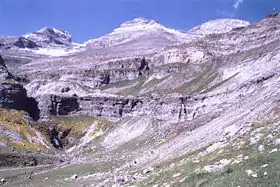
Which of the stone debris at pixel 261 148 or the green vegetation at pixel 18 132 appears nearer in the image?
the stone debris at pixel 261 148

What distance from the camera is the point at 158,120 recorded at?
9250 cm

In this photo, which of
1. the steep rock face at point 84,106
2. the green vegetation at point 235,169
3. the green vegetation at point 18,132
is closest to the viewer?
the green vegetation at point 235,169

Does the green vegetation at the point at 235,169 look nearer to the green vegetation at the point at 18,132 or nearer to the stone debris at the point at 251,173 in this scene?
the stone debris at the point at 251,173

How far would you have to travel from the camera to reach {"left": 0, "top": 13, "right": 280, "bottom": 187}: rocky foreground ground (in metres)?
34.6

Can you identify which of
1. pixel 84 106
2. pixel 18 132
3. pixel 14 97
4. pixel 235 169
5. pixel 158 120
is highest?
pixel 14 97

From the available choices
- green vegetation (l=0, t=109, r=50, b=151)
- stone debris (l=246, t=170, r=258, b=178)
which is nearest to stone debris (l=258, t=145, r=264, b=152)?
stone debris (l=246, t=170, r=258, b=178)

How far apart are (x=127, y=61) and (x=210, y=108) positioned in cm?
9603

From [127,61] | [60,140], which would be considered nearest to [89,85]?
[127,61]

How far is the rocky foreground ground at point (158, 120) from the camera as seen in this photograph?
113 ft

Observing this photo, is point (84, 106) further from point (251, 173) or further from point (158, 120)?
point (251, 173)

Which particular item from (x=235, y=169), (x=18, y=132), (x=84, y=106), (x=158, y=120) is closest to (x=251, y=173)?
(x=235, y=169)

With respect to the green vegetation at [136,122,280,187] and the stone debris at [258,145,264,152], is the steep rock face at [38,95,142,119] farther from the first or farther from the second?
the stone debris at [258,145,264,152]

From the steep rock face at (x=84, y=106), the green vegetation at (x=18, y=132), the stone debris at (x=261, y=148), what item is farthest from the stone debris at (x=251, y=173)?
the steep rock face at (x=84, y=106)

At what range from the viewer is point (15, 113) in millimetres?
108500
